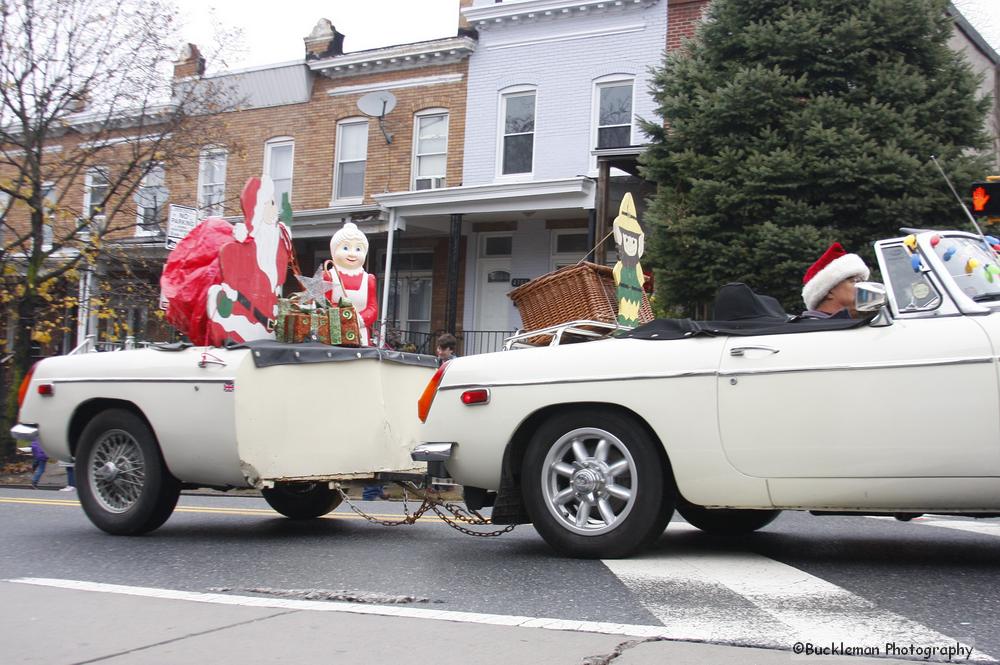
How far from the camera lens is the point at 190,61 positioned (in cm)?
1966

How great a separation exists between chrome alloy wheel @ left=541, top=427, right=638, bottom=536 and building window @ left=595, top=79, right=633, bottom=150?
574 inches

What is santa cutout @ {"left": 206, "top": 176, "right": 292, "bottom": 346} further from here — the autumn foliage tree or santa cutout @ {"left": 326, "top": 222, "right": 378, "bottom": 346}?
the autumn foliage tree

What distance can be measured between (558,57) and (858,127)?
8.46 m

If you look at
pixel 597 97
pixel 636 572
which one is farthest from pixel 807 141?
pixel 636 572

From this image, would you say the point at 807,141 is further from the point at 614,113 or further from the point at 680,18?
the point at 614,113

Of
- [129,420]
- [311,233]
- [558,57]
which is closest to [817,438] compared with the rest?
[129,420]

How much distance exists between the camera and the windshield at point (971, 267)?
4.66 metres

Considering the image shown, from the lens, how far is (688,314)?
1403 centimetres

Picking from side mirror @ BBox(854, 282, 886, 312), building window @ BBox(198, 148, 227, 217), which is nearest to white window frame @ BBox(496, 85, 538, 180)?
building window @ BBox(198, 148, 227, 217)

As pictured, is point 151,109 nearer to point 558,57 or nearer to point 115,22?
point 115,22

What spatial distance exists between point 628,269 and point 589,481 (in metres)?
2.27

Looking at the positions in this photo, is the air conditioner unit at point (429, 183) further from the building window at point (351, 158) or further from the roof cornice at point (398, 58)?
the roof cornice at point (398, 58)

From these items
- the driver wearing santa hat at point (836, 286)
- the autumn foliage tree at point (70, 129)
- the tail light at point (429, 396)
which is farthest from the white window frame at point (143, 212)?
the driver wearing santa hat at point (836, 286)

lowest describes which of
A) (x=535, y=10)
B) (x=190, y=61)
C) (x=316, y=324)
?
(x=316, y=324)
